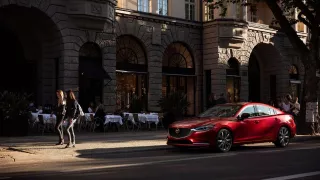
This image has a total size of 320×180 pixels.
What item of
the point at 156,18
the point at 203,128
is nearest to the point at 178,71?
the point at 156,18

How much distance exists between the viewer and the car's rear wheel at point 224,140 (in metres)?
13.6

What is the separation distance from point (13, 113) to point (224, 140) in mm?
8775

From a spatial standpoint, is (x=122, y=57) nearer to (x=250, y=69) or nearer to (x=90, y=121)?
(x=90, y=121)

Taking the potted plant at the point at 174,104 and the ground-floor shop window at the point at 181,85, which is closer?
the potted plant at the point at 174,104

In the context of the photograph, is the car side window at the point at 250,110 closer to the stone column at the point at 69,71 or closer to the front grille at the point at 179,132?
the front grille at the point at 179,132

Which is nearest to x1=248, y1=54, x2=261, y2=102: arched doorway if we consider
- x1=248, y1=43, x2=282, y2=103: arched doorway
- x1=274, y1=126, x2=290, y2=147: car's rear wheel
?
x1=248, y1=43, x2=282, y2=103: arched doorway

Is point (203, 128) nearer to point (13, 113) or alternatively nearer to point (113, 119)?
point (13, 113)

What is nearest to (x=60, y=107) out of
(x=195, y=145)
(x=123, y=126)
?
Answer: (x=195, y=145)

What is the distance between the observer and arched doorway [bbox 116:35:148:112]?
27.3m

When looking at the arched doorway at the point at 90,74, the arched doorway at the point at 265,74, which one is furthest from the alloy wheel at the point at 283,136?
the arched doorway at the point at 265,74

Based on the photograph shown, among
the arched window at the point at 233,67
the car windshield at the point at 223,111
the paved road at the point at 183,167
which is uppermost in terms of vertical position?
the arched window at the point at 233,67

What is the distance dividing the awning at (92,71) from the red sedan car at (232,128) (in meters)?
10.3

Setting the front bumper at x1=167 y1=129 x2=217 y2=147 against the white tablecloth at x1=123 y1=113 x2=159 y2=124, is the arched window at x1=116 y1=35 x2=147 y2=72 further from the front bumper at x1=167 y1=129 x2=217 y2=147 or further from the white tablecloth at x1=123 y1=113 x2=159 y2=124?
the front bumper at x1=167 y1=129 x2=217 y2=147

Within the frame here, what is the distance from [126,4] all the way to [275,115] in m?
14.8
